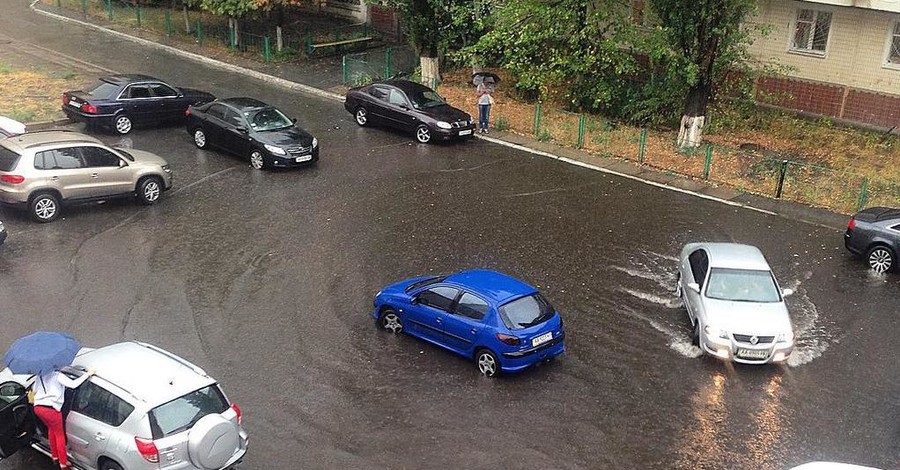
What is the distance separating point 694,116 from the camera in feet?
82.2

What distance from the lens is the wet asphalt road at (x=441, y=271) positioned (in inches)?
466

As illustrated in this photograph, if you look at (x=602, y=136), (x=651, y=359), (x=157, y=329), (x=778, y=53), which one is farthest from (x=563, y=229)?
(x=778, y=53)

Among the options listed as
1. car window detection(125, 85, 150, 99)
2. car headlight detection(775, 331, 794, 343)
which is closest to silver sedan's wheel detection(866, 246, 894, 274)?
car headlight detection(775, 331, 794, 343)

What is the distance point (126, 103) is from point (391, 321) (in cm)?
1366

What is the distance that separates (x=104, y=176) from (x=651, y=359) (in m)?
12.1

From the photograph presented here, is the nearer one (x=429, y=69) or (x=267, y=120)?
(x=267, y=120)

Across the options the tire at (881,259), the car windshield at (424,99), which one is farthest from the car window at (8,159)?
the tire at (881,259)

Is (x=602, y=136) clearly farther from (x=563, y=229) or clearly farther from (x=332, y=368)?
(x=332, y=368)

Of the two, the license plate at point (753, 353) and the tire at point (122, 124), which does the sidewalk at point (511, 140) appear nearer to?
the tire at point (122, 124)

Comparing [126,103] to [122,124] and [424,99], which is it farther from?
[424,99]

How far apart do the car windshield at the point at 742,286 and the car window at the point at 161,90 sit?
55.1 ft

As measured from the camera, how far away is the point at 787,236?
63.6 ft

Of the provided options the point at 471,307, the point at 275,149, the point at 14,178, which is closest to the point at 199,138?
the point at 275,149

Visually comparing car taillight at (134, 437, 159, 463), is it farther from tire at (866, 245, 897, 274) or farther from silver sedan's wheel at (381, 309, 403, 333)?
tire at (866, 245, 897, 274)
